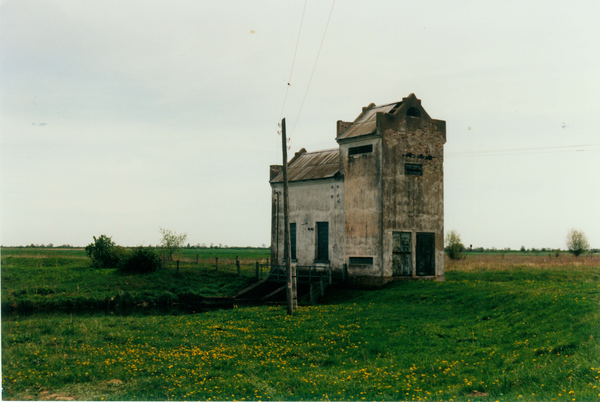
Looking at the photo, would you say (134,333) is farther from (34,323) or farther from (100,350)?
(34,323)

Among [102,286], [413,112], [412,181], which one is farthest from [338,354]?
[102,286]

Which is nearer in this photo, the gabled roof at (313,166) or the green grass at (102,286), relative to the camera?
the green grass at (102,286)

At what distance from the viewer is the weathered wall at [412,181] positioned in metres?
29.7

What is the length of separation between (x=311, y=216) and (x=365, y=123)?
6857 mm

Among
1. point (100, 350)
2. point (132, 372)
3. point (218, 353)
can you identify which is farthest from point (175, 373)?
point (100, 350)

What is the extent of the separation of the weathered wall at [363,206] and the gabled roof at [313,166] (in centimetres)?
149

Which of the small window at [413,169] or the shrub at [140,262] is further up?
the small window at [413,169]

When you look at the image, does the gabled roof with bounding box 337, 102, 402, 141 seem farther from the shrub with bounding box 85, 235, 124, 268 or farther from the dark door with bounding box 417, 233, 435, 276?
the shrub with bounding box 85, 235, 124, 268

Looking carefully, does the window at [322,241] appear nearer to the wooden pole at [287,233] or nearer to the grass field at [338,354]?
the wooden pole at [287,233]

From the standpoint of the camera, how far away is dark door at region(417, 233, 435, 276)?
3056 centimetres

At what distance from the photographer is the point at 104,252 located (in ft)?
153

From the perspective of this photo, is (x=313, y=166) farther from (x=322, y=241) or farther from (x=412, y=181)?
(x=412, y=181)

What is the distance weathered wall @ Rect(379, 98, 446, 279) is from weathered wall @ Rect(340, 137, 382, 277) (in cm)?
46

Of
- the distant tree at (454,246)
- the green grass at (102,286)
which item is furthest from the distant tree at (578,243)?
the green grass at (102,286)
